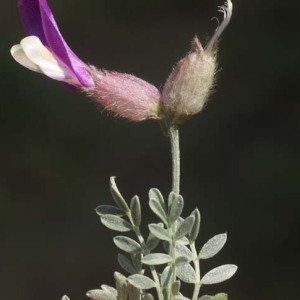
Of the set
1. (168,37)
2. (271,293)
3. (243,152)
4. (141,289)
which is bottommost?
(141,289)

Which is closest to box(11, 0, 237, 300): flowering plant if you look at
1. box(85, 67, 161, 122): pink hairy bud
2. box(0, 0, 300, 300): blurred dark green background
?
box(85, 67, 161, 122): pink hairy bud

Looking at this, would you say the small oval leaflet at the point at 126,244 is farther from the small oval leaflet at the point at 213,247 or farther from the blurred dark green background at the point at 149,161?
the blurred dark green background at the point at 149,161


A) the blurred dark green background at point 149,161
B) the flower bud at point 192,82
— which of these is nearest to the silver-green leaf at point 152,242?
the flower bud at point 192,82

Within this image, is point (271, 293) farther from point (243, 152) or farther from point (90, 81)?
point (90, 81)

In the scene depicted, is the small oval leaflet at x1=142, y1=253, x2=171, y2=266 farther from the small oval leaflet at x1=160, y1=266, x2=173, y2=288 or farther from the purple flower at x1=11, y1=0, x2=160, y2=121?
the purple flower at x1=11, y1=0, x2=160, y2=121

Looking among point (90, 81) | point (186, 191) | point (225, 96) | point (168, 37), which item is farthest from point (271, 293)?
point (90, 81)

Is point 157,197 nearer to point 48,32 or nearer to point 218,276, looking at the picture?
point 218,276
